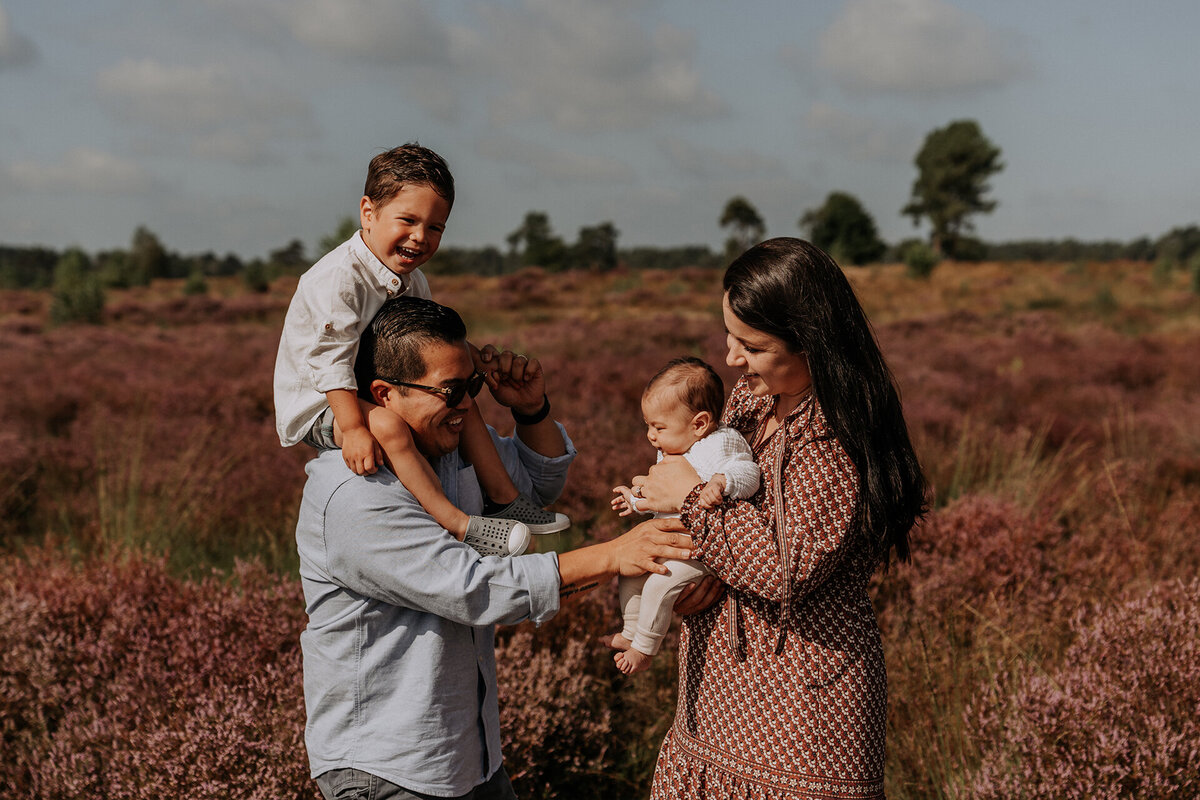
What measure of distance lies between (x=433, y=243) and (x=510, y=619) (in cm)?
102

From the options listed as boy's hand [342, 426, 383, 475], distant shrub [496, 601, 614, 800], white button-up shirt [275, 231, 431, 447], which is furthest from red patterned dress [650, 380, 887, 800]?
distant shrub [496, 601, 614, 800]

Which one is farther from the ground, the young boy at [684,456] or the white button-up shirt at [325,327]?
the white button-up shirt at [325,327]

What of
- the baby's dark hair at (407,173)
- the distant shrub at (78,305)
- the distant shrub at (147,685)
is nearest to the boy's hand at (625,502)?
the baby's dark hair at (407,173)

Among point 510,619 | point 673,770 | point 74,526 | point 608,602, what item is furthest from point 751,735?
point 74,526

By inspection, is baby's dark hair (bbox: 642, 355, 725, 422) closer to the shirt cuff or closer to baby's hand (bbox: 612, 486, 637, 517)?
baby's hand (bbox: 612, 486, 637, 517)

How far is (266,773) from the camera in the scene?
2652 mm

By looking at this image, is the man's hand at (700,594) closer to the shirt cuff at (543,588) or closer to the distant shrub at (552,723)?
the shirt cuff at (543,588)

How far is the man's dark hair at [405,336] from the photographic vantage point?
175 cm

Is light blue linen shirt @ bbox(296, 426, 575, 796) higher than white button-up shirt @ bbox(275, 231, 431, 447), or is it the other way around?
white button-up shirt @ bbox(275, 231, 431, 447)

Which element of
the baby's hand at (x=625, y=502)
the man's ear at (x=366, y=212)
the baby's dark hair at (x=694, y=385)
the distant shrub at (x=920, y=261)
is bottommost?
the baby's hand at (x=625, y=502)

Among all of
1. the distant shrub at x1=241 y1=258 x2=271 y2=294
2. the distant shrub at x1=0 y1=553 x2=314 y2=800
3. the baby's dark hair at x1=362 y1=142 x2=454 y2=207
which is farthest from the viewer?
the distant shrub at x1=241 y1=258 x2=271 y2=294

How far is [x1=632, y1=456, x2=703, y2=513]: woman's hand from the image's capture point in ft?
5.96

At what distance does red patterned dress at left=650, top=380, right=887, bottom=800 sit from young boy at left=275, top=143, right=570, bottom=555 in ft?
1.57

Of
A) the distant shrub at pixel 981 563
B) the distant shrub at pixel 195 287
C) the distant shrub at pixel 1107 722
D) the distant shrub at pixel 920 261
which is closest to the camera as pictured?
the distant shrub at pixel 1107 722
